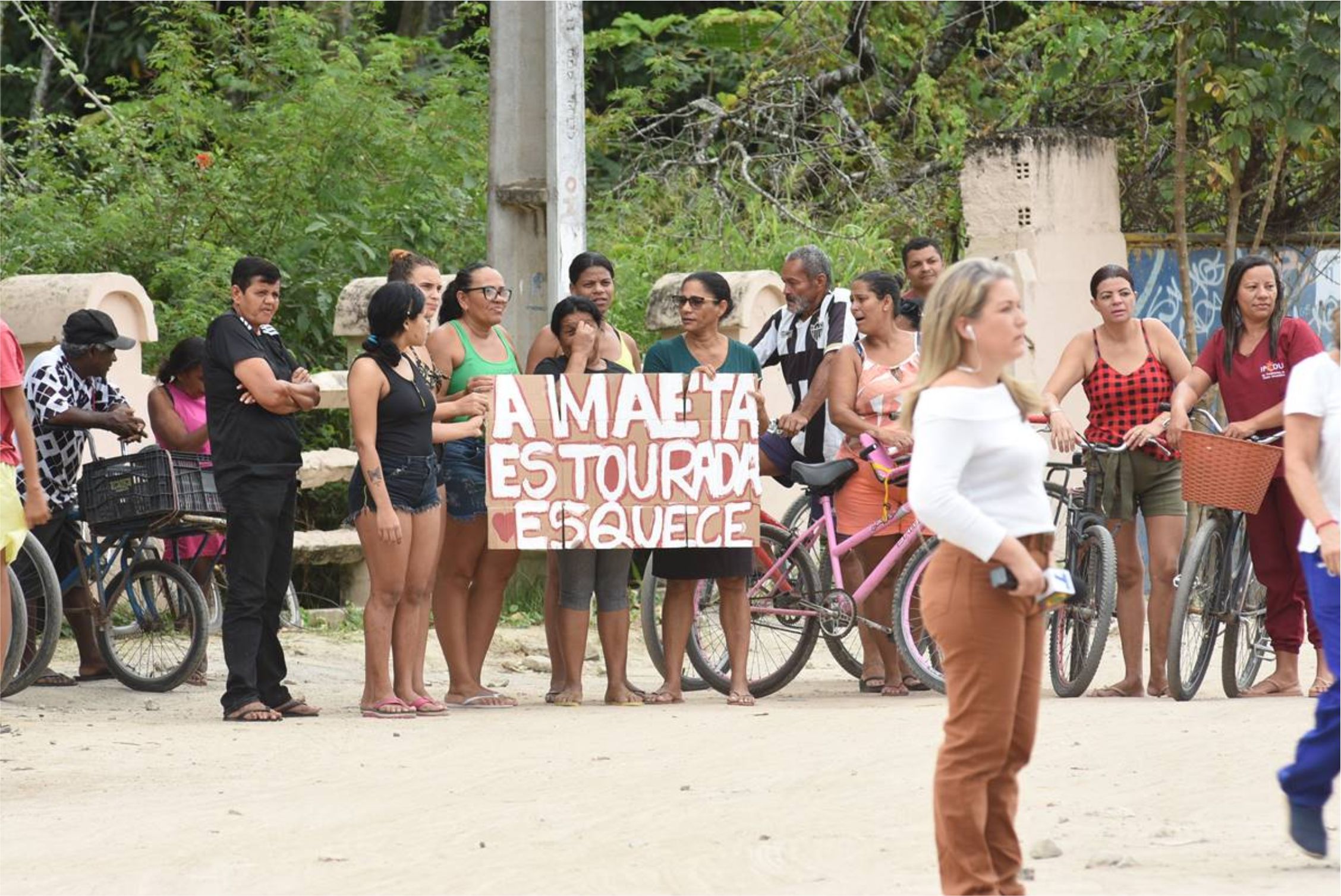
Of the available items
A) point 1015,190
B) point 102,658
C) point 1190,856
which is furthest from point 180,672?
point 1015,190

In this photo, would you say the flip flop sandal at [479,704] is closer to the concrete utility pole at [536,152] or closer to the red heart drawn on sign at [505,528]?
the red heart drawn on sign at [505,528]

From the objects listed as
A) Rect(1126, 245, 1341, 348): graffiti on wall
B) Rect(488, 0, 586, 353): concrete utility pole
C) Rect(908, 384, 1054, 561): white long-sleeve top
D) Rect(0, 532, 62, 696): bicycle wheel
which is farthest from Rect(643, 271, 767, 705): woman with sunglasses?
Rect(1126, 245, 1341, 348): graffiti on wall

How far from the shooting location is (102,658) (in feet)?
32.1

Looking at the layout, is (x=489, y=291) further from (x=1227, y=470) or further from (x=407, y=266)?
(x=1227, y=470)

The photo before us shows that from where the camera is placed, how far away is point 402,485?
27.9 feet

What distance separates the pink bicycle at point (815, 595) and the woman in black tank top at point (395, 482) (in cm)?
152

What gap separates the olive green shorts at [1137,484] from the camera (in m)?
9.17

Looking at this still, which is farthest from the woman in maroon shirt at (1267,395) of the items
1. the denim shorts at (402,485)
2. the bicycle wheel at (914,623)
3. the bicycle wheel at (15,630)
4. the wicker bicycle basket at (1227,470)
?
the bicycle wheel at (15,630)

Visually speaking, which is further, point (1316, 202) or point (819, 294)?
point (1316, 202)

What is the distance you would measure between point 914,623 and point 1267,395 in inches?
75.6

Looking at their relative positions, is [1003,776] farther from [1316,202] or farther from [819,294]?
[1316,202]

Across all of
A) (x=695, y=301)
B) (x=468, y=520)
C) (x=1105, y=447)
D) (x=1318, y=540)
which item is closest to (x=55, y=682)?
(x=468, y=520)

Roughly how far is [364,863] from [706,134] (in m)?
11.5

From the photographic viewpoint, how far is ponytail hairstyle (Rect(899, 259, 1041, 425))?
4.95m
